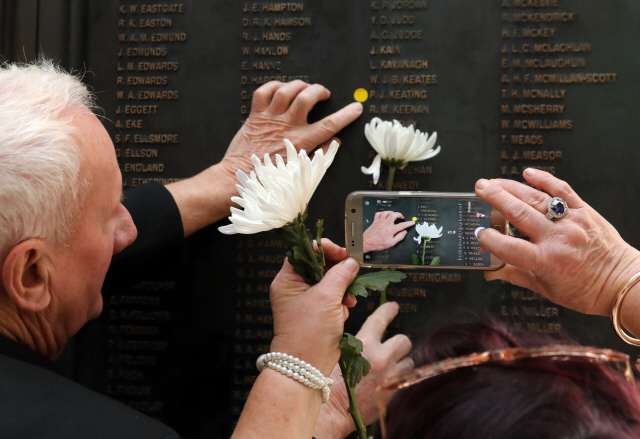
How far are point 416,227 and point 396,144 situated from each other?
0.90 ft

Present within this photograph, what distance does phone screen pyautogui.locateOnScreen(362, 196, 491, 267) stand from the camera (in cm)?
92

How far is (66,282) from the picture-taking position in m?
0.77

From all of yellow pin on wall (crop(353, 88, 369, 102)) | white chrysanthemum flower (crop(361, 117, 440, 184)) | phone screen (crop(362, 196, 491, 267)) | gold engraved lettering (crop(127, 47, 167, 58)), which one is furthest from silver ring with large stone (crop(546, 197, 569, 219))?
gold engraved lettering (crop(127, 47, 167, 58))

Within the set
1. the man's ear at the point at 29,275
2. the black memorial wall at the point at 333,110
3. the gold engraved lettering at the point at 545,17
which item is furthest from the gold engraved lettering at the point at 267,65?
the man's ear at the point at 29,275

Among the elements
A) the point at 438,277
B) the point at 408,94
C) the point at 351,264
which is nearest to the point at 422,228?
the point at 351,264

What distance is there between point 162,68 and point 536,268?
1.10m

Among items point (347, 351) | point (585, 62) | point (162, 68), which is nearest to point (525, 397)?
point (347, 351)

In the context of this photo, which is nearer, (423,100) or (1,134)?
(1,134)

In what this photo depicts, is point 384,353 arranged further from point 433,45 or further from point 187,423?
point 433,45

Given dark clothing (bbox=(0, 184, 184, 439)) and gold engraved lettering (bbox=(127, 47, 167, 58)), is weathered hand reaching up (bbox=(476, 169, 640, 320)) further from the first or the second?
gold engraved lettering (bbox=(127, 47, 167, 58))

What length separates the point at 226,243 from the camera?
127cm

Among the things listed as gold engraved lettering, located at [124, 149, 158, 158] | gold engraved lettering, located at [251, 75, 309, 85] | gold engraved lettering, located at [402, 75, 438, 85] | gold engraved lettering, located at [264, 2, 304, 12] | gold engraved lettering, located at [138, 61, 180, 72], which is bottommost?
gold engraved lettering, located at [124, 149, 158, 158]

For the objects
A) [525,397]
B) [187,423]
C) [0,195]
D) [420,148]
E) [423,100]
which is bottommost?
[187,423]

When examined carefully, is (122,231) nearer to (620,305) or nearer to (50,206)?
(50,206)
